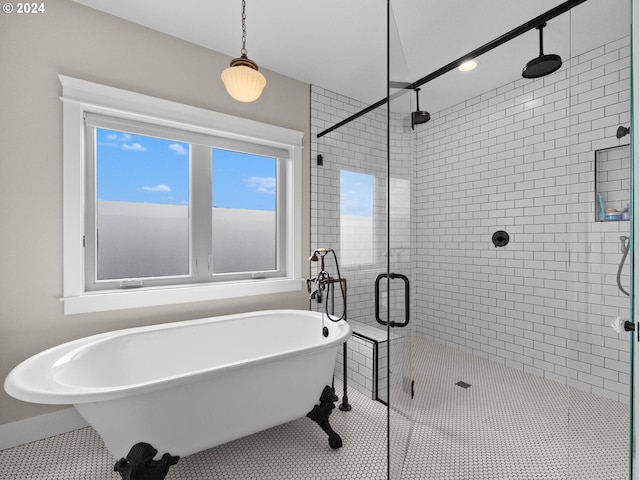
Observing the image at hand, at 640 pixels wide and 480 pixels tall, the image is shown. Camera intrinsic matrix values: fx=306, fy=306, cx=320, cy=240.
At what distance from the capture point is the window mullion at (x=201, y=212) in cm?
261

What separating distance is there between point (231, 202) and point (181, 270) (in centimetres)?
75

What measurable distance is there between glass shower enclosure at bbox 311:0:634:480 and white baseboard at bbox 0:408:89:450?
202 cm

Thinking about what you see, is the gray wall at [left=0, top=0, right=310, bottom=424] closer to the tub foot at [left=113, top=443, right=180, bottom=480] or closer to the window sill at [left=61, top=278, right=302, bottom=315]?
the window sill at [left=61, top=278, right=302, bottom=315]

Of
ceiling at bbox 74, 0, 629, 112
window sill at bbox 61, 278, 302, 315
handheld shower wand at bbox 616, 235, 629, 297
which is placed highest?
ceiling at bbox 74, 0, 629, 112

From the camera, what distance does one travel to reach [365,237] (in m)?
2.47

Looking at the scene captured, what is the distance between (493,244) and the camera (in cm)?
316

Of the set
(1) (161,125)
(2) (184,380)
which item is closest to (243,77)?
(1) (161,125)

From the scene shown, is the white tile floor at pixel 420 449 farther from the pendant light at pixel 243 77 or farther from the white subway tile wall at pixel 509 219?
the pendant light at pixel 243 77

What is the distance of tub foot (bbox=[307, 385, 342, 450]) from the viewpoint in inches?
72.9

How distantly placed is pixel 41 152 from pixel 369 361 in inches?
107

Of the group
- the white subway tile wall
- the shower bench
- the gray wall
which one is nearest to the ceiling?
the gray wall

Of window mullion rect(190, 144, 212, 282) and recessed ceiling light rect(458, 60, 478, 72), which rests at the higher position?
recessed ceiling light rect(458, 60, 478, 72)

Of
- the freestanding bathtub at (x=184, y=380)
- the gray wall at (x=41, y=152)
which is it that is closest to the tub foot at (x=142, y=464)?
the freestanding bathtub at (x=184, y=380)

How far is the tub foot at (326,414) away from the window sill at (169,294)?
119cm
